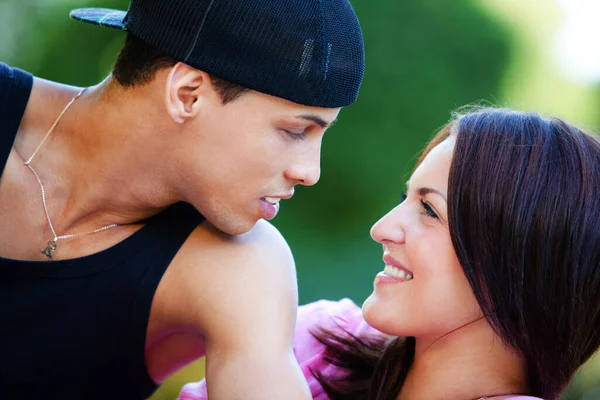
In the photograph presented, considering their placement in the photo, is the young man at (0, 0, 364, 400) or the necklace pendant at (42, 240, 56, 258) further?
the necklace pendant at (42, 240, 56, 258)

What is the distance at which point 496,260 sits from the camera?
1948 millimetres

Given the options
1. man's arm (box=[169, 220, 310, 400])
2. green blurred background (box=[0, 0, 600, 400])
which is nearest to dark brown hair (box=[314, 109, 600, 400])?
man's arm (box=[169, 220, 310, 400])

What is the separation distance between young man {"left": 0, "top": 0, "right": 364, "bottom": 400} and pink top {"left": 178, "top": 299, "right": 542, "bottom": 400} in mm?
157

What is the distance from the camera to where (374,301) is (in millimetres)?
2090

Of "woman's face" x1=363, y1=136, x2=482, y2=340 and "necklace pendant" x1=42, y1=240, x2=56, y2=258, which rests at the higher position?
"woman's face" x1=363, y1=136, x2=482, y2=340

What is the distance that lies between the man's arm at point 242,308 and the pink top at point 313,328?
0.25 meters

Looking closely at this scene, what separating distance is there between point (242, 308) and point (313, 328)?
45 centimetres

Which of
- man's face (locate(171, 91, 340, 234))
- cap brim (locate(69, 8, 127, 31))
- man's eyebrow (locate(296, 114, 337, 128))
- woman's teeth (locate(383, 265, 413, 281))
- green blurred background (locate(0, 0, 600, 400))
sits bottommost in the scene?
green blurred background (locate(0, 0, 600, 400))

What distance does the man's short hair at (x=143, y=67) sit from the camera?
6.61 ft

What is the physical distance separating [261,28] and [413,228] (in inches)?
25.2

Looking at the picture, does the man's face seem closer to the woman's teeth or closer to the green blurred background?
the woman's teeth

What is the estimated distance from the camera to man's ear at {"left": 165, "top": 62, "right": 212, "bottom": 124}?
2.03 metres

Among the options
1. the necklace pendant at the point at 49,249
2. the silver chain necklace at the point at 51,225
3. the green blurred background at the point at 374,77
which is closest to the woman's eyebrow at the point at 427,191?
the silver chain necklace at the point at 51,225

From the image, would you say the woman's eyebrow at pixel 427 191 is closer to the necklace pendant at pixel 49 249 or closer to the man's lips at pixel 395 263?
the man's lips at pixel 395 263
